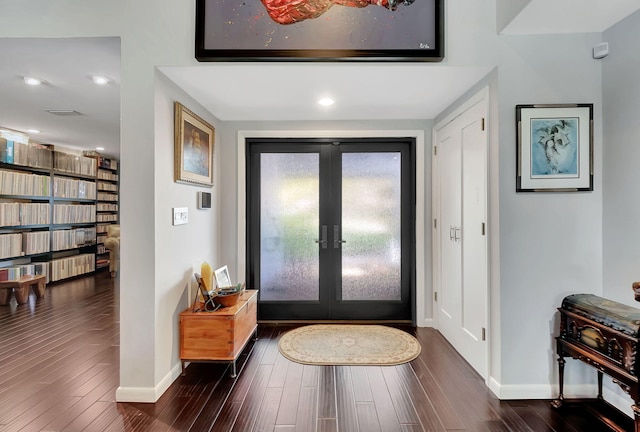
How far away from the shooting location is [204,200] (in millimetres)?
2992

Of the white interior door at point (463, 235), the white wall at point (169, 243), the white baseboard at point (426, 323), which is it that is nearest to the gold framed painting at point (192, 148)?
the white wall at point (169, 243)

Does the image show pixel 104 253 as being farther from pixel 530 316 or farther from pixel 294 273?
pixel 530 316

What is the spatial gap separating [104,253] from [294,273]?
5.81 metres

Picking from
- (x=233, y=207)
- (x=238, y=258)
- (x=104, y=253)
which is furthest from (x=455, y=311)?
(x=104, y=253)

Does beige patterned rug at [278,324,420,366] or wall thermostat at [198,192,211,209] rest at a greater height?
wall thermostat at [198,192,211,209]

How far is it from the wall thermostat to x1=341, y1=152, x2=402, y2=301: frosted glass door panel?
1.47 meters

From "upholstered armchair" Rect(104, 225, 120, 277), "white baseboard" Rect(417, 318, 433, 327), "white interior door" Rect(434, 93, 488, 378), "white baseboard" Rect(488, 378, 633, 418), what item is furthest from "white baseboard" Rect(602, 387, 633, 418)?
"upholstered armchair" Rect(104, 225, 120, 277)

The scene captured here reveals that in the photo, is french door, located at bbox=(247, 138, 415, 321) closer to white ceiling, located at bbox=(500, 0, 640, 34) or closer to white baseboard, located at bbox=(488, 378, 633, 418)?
white baseboard, located at bbox=(488, 378, 633, 418)

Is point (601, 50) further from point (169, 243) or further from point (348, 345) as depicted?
point (169, 243)

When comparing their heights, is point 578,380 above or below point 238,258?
below

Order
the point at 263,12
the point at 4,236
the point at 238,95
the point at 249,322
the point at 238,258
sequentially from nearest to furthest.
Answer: the point at 263,12 → the point at 238,95 → the point at 249,322 → the point at 238,258 → the point at 4,236

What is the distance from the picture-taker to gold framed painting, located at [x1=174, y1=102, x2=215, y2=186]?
246 cm

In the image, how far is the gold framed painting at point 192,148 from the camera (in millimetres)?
2465

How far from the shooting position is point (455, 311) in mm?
3023
